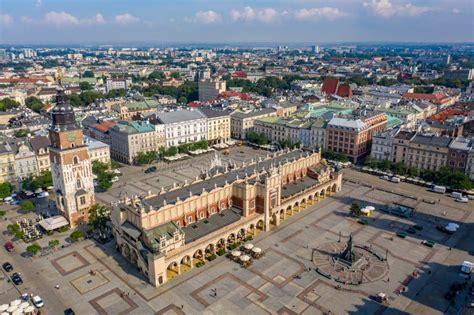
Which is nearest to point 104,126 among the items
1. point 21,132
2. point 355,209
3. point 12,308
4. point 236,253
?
point 21,132

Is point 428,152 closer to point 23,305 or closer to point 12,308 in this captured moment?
point 23,305

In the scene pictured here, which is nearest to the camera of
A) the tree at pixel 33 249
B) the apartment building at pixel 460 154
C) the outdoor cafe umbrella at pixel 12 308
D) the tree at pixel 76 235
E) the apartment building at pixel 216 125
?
the outdoor cafe umbrella at pixel 12 308

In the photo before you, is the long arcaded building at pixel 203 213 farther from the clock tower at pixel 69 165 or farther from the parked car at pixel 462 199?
the parked car at pixel 462 199

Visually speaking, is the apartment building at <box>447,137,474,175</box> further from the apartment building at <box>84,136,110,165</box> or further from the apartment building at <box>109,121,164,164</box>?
the apartment building at <box>84,136,110,165</box>

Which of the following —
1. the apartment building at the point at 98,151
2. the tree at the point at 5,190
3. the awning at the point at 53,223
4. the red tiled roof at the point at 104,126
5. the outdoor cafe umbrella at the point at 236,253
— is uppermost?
the red tiled roof at the point at 104,126

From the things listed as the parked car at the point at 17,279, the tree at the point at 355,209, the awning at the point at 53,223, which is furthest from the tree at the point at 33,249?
the tree at the point at 355,209

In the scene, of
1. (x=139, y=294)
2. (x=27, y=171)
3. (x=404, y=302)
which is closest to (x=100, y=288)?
(x=139, y=294)

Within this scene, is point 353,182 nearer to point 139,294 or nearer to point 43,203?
point 139,294

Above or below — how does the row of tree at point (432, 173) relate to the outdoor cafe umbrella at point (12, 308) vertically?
above
